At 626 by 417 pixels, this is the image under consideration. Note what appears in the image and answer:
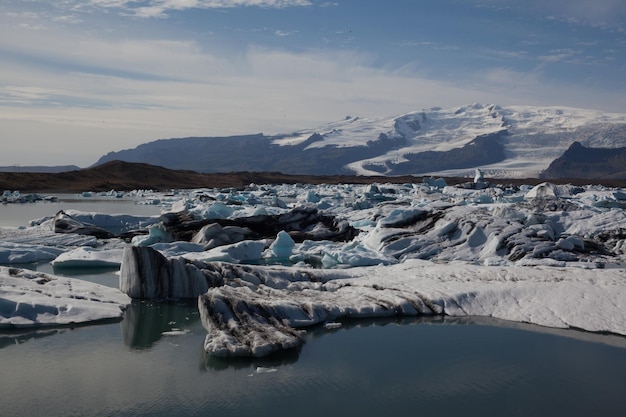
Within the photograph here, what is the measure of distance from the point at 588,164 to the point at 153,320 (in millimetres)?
123187

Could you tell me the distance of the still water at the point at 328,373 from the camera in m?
6.61

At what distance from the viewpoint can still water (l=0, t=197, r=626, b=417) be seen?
21.7 feet

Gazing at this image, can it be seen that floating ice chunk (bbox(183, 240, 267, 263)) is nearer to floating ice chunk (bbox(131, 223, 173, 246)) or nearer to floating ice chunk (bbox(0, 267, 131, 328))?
floating ice chunk (bbox(131, 223, 173, 246))

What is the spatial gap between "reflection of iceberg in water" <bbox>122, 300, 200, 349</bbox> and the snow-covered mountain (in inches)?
4231

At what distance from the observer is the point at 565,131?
5123 inches

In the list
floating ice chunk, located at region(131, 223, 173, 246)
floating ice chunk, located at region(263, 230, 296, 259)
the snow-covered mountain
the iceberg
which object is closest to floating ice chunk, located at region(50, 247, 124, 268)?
the iceberg

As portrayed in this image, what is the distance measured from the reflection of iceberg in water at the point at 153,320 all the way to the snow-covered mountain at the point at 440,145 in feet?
353

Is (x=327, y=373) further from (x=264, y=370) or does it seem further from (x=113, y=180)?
(x=113, y=180)

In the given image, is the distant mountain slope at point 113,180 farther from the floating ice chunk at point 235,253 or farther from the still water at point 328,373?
the still water at point 328,373

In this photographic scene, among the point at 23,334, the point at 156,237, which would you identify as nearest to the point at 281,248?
the point at 156,237

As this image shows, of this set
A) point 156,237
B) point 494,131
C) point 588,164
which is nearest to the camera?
point 156,237

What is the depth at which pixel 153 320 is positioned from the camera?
994 cm

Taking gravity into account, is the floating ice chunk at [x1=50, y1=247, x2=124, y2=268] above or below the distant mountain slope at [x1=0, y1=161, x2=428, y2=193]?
below

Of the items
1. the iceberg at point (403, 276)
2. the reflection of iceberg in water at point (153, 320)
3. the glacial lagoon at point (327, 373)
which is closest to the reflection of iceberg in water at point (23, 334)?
the glacial lagoon at point (327, 373)
